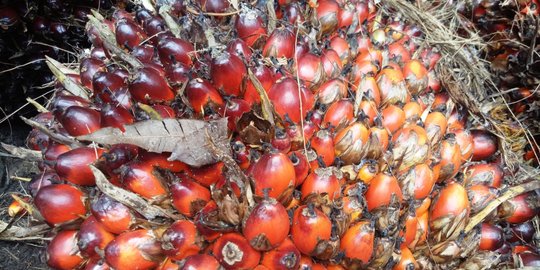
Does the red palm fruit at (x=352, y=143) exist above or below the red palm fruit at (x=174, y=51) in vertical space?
below

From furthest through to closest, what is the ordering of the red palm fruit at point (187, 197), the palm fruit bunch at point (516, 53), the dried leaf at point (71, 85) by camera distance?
the palm fruit bunch at point (516, 53) → the dried leaf at point (71, 85) → the red palm fruit at point (187, 197)

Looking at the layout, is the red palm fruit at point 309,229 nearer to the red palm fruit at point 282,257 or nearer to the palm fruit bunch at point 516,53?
the red palm fruit at point 282,257

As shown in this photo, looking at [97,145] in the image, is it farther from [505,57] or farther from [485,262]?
[505,57]

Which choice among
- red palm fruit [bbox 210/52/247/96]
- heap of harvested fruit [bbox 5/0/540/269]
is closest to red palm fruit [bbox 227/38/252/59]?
heap of harvested fruit [bbox 5/0/540/269]

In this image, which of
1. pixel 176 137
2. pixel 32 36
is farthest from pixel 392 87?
→ pixel 32 36

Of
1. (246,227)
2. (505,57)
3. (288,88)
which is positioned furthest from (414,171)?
(505,57)

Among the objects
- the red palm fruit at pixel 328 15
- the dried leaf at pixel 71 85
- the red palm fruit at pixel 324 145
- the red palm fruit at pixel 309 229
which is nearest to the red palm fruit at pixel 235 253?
the red palm fruit at pixel 309 229
